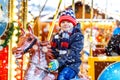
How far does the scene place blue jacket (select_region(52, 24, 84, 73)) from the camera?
3572 mm

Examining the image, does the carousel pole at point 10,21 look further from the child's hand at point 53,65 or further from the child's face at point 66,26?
the child's face at point 66,26

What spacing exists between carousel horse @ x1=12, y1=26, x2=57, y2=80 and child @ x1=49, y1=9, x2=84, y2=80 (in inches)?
2.5

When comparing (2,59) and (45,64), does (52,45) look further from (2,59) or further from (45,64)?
(2,59)

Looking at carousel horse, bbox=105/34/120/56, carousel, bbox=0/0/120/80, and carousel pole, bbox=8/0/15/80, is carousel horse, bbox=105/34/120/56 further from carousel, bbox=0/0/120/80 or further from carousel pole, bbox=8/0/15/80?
carousel pole, bbox=8/0/15/80

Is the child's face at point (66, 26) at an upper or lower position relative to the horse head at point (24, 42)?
upper

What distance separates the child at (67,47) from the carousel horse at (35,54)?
0.06 m

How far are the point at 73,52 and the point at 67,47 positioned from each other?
7 cm

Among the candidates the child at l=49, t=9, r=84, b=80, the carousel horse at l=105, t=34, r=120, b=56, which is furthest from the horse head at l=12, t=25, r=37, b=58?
the carousel horse at l=105, t=34, r=120, b=56

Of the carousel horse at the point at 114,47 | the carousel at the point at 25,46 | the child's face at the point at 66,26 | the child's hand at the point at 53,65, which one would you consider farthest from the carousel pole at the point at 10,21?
the carousel horse at the point at 114,47

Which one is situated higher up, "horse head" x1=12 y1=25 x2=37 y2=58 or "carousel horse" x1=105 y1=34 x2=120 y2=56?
"horse head" x1=12 y1=25 x2=37 y2=58

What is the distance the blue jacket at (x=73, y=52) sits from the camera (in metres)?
3.57

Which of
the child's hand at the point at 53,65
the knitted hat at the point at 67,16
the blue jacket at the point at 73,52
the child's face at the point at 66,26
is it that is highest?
the knitted hat at the point at 67,16

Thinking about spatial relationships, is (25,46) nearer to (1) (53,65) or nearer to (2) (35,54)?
(2) (35,54)

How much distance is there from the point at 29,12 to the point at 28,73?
0.59 m
